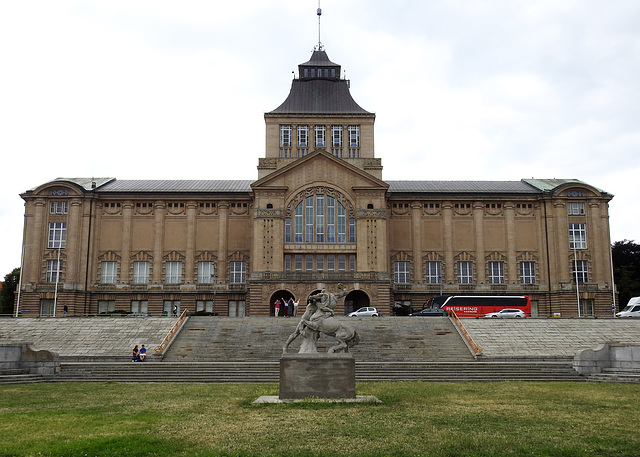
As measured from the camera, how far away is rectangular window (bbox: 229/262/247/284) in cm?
7112

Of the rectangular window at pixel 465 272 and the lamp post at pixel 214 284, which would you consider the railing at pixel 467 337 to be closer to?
the rectangular window at pixel 465 272

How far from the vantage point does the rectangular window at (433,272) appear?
2835 inches

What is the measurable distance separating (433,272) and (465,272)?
3.62m

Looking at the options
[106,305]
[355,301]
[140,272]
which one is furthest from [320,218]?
[106,305]

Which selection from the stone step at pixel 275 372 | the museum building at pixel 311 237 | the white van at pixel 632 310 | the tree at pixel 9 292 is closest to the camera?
the stone step at pixel 275 372

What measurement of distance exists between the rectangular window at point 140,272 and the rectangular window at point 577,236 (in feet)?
154

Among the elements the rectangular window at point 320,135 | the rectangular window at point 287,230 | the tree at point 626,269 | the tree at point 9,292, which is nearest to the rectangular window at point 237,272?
the rectangular window at point 287,230

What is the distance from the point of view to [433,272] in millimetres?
72250

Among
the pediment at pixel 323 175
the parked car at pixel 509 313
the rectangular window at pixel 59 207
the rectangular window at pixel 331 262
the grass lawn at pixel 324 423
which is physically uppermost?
the pediment at pixel 323 175

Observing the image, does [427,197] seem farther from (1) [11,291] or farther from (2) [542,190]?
(1) [11,291]

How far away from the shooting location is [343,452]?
1429 cm

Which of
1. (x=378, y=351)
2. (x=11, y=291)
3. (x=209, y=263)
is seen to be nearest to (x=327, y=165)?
(x=209, y=263)

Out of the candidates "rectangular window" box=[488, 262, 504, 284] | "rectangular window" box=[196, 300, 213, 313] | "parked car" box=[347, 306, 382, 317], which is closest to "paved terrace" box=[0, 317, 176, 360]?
"parked car" box=[347, 306, 382, 317]

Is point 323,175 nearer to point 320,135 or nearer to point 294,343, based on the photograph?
point 320,135
